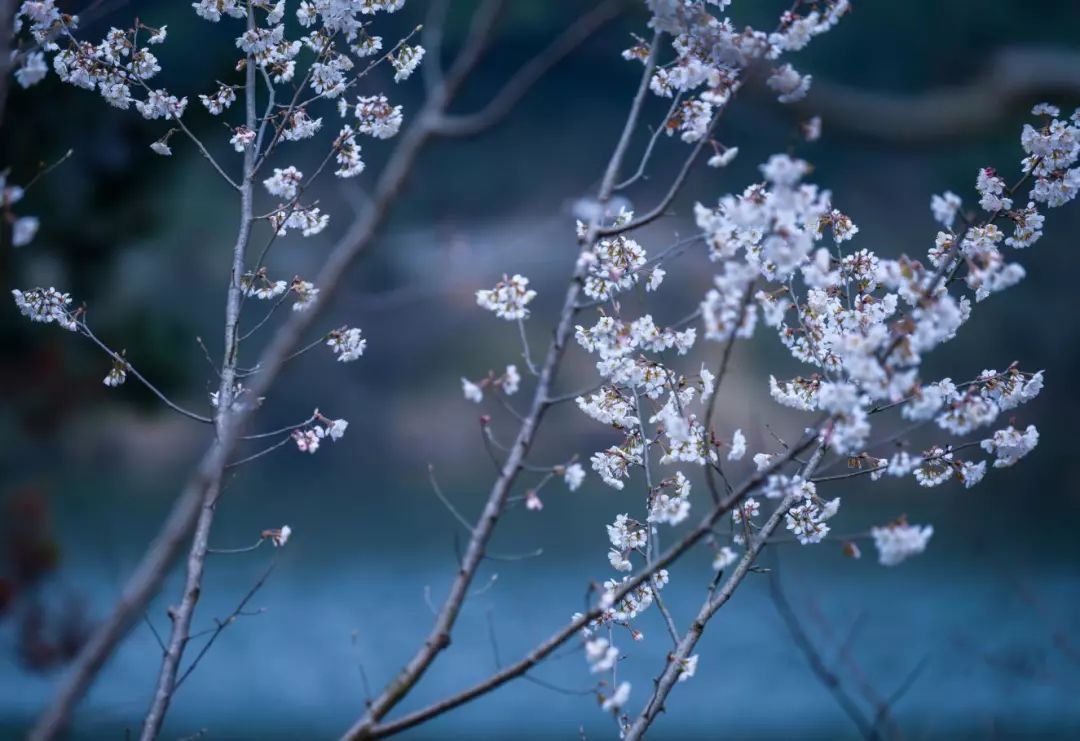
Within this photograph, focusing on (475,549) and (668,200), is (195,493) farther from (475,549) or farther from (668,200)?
(668,200)

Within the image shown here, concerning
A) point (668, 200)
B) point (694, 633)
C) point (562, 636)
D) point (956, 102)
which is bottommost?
point (562, 636)

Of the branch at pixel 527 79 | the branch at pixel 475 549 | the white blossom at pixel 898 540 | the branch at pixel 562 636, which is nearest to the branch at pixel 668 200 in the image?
the branch at pixel 475 549

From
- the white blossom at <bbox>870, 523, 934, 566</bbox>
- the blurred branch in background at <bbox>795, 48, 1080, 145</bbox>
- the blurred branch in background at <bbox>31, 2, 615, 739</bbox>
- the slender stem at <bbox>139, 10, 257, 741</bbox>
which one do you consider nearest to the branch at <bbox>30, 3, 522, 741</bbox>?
the blurred branch in background at <bbox>31, 2, 615, 739</bbox>

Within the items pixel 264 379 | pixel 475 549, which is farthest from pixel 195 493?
pixel 475 549

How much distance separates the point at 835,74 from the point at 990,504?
249 centimetres

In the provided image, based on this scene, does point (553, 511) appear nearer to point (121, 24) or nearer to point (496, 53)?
point (496, 53)

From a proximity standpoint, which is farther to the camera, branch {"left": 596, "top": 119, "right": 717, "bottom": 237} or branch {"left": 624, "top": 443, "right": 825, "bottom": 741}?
branch {"left": 624, "top": 443, "right": 825, "bottom": 741}

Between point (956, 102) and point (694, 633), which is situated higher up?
point (956, 102)

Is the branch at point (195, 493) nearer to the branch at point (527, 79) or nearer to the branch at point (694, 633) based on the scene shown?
the branch at point (527, 79)

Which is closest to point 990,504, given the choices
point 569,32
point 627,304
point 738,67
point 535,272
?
point 535,272

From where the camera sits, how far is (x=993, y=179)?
131 cm

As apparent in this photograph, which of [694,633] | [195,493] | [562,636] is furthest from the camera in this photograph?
[694,633]

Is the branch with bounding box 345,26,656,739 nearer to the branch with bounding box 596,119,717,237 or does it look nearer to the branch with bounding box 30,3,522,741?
the branch with bounding box 596,119,717,237

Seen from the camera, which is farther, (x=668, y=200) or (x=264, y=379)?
(x=668, y=200)
